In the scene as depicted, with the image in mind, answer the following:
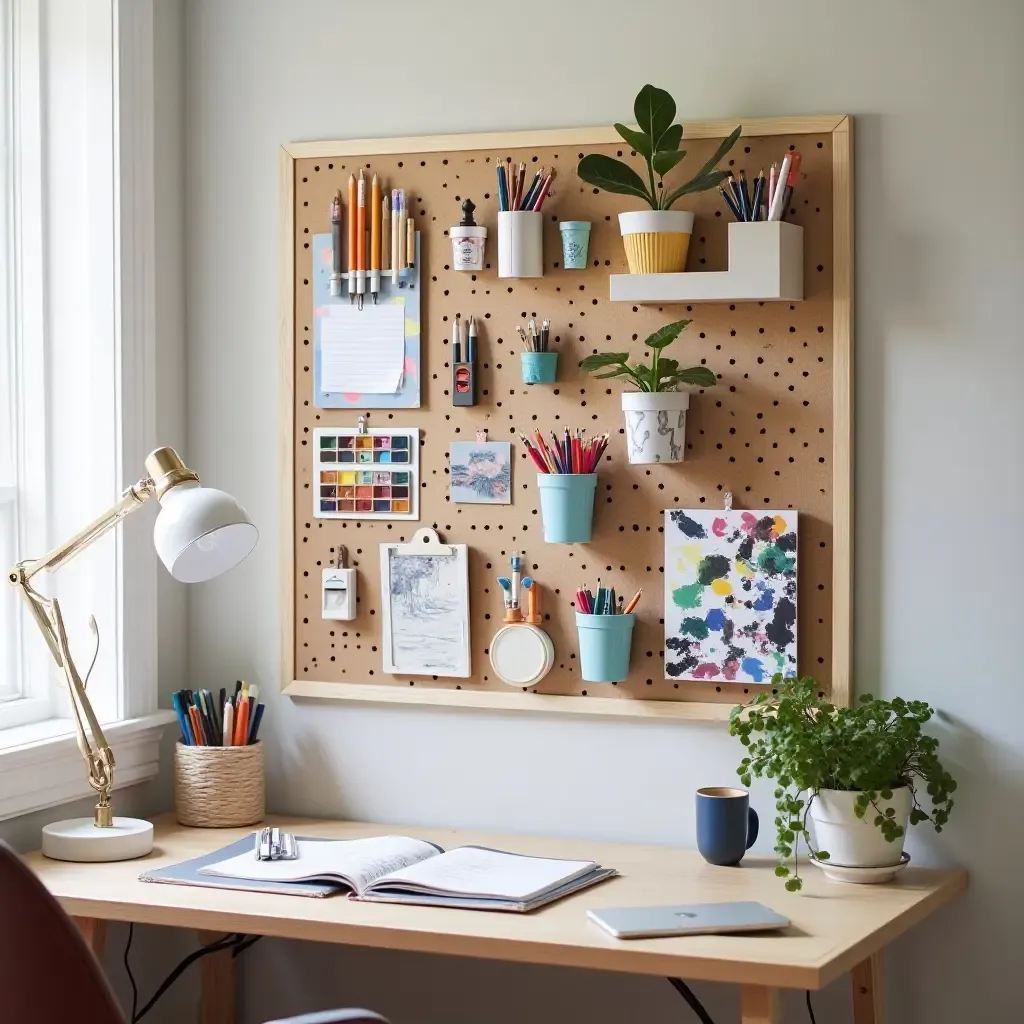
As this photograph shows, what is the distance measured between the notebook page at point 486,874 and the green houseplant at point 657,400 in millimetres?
635

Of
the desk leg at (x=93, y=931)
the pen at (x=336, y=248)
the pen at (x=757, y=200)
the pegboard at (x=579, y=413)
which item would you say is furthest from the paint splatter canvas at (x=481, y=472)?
the desk leg at (x=93, y=931)

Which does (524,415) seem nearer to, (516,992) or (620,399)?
(620,399)

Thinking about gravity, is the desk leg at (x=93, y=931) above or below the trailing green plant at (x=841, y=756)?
below

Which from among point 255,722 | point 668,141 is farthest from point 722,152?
point 255,722

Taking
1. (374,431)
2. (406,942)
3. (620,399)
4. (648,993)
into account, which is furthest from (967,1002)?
(374,431)

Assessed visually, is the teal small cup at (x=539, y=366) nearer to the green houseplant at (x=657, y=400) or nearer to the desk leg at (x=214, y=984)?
the green houseplant at (x=657, y=400)

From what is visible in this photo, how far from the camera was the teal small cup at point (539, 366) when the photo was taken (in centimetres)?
241

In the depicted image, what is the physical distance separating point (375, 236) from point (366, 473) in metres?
0.41

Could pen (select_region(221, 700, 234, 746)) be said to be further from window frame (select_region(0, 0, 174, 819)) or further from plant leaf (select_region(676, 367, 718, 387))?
plant leaf (select_region(676, 367, 718, 387))

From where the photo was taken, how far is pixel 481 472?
2.50 metres

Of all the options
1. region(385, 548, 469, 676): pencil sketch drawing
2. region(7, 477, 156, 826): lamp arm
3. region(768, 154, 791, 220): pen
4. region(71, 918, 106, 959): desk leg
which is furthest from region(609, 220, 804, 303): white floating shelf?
region(71, 918, 106, 959): desk leg

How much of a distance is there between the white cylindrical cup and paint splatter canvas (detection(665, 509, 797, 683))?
18.2 inches

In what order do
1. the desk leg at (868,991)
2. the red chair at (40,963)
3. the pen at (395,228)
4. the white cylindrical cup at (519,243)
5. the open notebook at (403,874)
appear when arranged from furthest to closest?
the pen at (395,228)
the white cylindrical cup at (519,243)
the desk leg at (868,991)
the open notebook at (403,874)
the red chair at (40,963)

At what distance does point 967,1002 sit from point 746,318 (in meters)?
1.11
